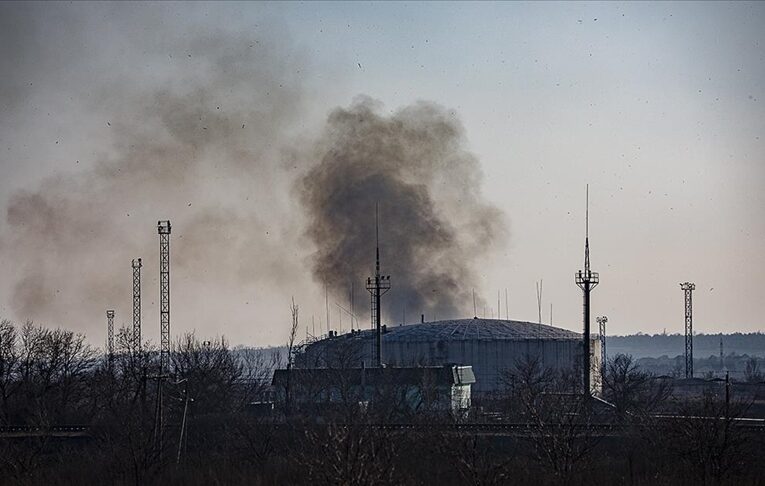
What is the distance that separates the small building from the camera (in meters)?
57.4

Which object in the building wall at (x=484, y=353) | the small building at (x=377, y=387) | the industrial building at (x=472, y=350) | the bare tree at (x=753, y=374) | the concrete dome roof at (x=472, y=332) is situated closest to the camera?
the small building at (x=377, y=387)

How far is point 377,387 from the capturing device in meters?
59.7

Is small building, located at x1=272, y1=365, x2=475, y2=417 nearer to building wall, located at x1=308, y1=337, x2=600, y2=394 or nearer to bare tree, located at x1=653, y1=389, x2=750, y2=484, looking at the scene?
building wall, located at x1=308, y1=337, x2=600, y2=394

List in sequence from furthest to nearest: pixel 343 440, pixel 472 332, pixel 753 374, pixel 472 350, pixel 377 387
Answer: pixel 753 374 → pixel 472 332 → pixel 472 350 → pixel 377 387 → pixel 343 440

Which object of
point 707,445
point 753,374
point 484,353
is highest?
point 484,353

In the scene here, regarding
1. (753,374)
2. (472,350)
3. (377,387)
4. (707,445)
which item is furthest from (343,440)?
(753,374)

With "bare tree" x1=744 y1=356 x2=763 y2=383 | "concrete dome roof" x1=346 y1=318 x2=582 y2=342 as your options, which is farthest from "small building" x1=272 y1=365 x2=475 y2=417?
"bare tree" x1=744 y1=356 x2=763 y2=383

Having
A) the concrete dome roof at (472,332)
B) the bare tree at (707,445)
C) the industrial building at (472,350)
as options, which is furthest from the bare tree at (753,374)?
the bare tree at (707,445)

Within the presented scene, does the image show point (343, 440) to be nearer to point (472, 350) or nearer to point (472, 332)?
point (472, 350)

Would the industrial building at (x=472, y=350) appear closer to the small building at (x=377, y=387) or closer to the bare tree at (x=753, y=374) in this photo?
the small building at (x=377, y=387)

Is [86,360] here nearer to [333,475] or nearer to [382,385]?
[382,385]

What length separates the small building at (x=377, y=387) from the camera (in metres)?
57.4

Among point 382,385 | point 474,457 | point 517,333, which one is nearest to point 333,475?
point 474,457

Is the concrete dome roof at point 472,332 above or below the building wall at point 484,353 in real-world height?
above
